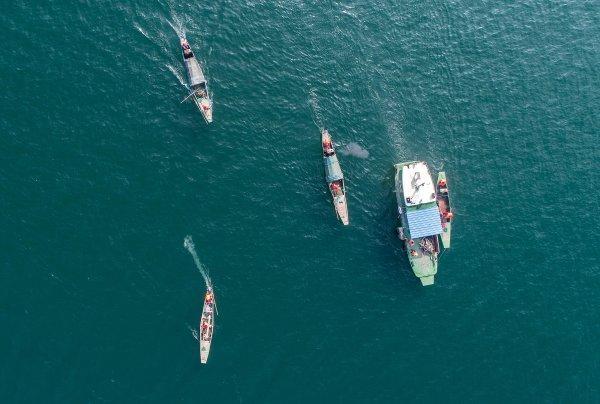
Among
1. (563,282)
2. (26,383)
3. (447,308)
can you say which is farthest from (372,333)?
(26,383)

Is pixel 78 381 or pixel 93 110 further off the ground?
pixel 93 110

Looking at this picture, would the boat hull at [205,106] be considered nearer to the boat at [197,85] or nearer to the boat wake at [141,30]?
the boat at [197,85]

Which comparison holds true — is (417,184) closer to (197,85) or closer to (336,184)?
(336,184)

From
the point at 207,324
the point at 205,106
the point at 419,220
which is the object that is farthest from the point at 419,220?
the point at 205,106

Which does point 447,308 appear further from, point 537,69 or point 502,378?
point 537,69

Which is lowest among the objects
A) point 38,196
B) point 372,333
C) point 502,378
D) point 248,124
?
point 502,378

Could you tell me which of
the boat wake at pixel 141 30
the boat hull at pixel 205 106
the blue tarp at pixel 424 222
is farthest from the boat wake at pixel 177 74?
the blue tarp at pixel 424 222
